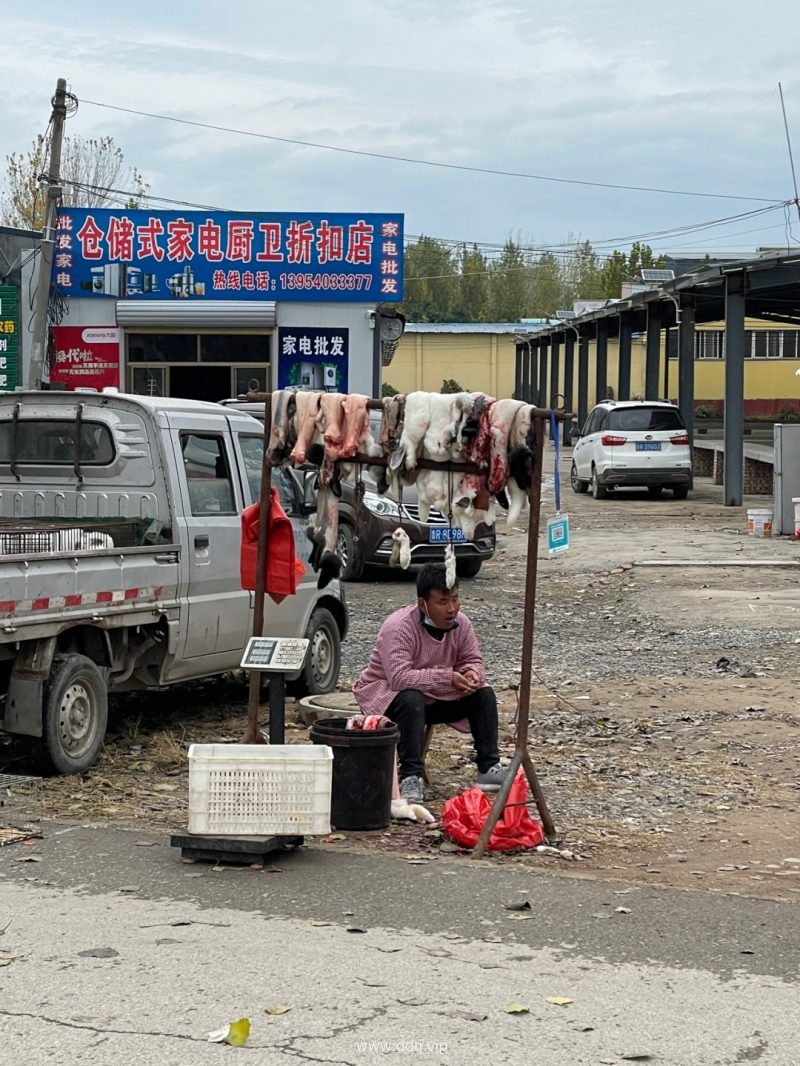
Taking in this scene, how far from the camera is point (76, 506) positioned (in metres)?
9.75

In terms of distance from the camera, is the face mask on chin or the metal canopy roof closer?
the face mask on chin

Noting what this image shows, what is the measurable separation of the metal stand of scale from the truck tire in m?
3.44

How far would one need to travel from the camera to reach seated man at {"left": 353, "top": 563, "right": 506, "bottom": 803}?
790cm

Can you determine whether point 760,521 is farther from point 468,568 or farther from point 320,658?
point 320,658

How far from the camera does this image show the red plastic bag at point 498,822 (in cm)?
709

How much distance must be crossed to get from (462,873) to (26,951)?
2017mm

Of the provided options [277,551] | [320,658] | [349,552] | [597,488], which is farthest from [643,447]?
→ [277,551]

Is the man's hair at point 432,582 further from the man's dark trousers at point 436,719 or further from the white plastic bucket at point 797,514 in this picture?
the white plastic bucket at point 797,514

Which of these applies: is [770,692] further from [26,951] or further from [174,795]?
[26,951]

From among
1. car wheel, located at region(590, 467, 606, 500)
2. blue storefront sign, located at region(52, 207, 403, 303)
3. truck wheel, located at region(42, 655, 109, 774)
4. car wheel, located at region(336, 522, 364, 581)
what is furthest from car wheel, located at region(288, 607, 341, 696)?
car wheel, located at region(590, 467, 606, 500)

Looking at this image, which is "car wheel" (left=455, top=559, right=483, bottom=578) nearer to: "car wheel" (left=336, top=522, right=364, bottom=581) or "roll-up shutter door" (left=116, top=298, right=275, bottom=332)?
"car wheel" (left=336, top=522, right=364, bottom=581)

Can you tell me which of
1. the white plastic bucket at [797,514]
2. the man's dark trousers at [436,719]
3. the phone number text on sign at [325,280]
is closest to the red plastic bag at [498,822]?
the man's dark trousers at [436,719]

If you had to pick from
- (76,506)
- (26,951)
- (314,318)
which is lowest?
(26,951)

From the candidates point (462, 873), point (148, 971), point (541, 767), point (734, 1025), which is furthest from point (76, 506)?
point (734, 1025)
